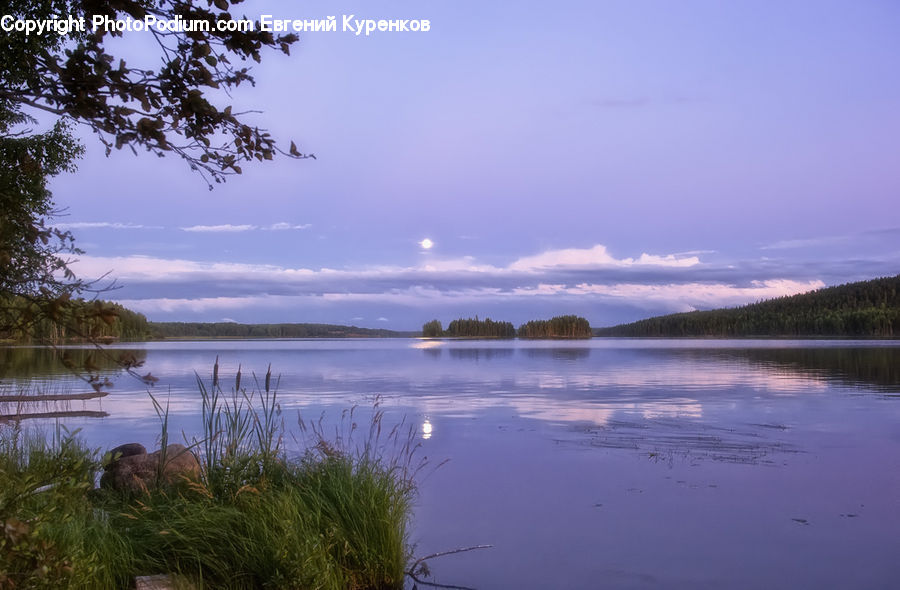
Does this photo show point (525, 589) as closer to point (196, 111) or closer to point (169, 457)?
point (169, 457)

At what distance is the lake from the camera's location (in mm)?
6160

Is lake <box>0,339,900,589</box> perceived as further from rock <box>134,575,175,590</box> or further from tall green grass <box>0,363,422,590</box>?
rock <box>134,575,175,590</box>

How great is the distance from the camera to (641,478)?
8.98 m

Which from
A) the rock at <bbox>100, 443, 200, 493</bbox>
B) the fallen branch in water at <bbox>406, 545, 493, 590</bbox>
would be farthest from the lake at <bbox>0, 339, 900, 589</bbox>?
the rock at <bbox>100, 443, 200, 493</bbox>

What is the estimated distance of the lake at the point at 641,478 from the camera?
243 inches

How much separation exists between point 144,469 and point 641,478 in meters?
5.82

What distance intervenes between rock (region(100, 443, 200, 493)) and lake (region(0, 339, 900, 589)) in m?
1.16

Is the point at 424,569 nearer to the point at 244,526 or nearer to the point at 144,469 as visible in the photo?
the point at 244,526

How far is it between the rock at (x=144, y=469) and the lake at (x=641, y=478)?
1.16 metres

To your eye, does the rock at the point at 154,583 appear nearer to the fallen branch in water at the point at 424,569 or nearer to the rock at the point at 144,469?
the fallen branch in water at the point at 424,569

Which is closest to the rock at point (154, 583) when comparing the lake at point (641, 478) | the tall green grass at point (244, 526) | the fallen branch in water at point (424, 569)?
the tall green grass at point (244, 526)

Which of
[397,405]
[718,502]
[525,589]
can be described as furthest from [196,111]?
[397,405]

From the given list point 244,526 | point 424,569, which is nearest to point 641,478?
point 424,569

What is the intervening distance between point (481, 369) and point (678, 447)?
19691 mm
